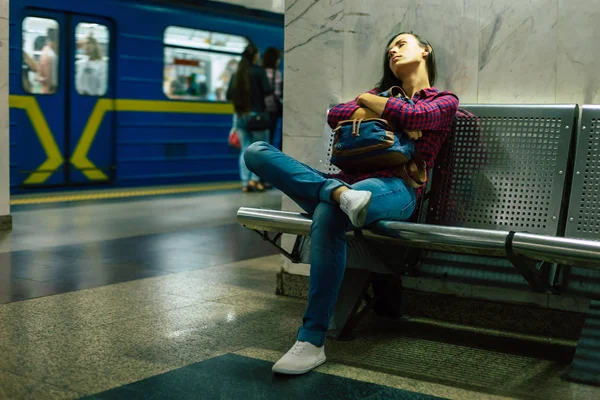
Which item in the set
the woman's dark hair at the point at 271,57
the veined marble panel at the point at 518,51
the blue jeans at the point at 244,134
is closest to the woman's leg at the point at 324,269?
the veined marble panel at the point at 518,51

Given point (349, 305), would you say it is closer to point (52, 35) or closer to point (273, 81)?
point (52, 35)

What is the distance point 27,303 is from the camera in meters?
4.31

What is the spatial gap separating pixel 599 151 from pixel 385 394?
1.36 m

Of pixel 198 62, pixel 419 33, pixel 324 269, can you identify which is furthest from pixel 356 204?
pixel 198 62

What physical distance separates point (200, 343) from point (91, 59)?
7.23 meters

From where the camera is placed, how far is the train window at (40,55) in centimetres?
940

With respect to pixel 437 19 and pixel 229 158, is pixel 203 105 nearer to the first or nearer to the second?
pixel 229 158

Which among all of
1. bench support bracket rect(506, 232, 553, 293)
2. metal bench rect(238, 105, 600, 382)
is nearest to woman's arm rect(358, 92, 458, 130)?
metal bench rect(238, 105, 600, 382)

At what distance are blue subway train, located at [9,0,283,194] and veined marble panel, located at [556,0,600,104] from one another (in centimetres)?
694

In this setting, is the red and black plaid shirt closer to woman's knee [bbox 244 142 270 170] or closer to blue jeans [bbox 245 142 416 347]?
blue jeans [bbox 245 142 416 347]

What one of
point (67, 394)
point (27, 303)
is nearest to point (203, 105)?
point (27, 303)

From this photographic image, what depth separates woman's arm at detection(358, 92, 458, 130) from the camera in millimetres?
3455

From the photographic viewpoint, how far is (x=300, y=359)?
3.17 metres

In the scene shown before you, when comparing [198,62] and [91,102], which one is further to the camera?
[198,62]
